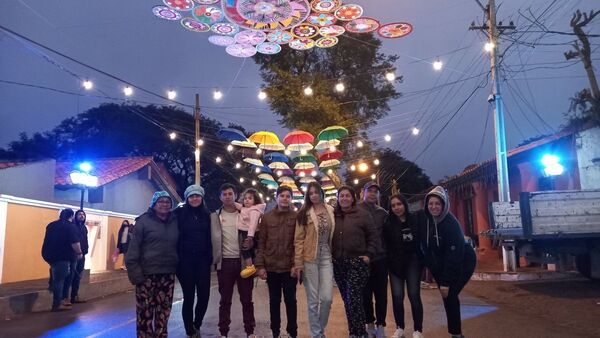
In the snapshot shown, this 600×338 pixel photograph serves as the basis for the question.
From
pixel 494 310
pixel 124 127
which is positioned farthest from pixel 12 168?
pixel 124 127

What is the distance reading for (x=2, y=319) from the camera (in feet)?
26.8

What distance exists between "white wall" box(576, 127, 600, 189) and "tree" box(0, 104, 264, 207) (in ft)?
89.4

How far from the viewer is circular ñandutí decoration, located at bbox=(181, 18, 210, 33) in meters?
10.2

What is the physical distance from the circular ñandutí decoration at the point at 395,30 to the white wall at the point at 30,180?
35.0 feet

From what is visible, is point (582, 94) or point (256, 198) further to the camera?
point (582, 94)

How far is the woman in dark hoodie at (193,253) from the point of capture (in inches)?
213

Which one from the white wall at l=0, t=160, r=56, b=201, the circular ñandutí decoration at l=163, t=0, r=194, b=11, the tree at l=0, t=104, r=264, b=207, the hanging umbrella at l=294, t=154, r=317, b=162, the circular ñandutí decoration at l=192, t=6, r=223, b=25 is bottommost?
the white wall at l=0, t=160, r=56, b=201

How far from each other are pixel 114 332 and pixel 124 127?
107 ft

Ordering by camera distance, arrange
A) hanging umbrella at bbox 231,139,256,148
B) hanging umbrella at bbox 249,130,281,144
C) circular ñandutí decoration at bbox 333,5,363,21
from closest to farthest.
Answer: circular ñandutí decoration at bbox 333,5,363,21 → hanging umbrella at bbox 231,139,256,148 → hanging umbrella at bbox 249,130,281,144

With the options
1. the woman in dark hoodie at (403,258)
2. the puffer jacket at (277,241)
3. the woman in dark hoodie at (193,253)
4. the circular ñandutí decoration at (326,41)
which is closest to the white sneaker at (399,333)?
the woman in dark hoodie at (403,258)

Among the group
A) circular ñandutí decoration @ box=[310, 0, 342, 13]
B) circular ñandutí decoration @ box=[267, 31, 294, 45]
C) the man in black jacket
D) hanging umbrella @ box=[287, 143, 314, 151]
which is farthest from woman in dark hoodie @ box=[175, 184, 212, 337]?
hanging umbrella @ box=[287, 143, 314, 151]

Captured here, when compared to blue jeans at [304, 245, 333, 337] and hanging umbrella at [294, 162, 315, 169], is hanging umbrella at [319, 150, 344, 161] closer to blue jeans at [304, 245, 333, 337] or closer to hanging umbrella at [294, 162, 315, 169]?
hanging umbrella at [294, 162, 315, 169]

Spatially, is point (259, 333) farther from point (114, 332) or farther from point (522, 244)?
point (522, 244)

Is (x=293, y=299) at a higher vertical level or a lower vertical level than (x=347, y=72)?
lower
